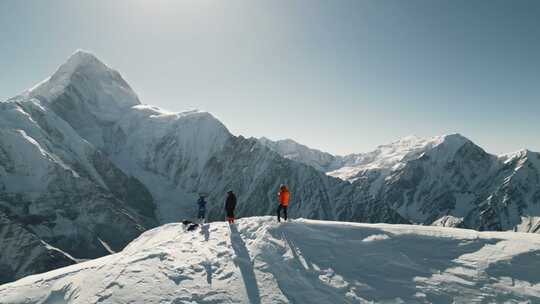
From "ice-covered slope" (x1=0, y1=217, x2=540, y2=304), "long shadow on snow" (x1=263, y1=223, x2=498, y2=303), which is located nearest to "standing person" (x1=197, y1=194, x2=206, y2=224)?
"ice-covered slope" (x1=0, y1=217, x2=540, y2=304)

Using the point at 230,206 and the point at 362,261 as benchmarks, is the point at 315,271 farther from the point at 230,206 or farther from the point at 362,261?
the point at 230,206

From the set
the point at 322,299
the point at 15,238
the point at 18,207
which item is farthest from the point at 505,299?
the point at 18,207

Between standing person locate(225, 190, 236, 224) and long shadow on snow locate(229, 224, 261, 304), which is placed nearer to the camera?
long shadow on snow locate(229, 224, 261, 304)

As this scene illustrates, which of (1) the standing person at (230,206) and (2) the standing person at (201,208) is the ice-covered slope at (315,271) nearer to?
(1) the standing person at (230,206)

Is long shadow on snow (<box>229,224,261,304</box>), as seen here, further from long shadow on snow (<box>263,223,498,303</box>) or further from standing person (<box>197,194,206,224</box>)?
standing person (<box>197,194,206,224</box>)

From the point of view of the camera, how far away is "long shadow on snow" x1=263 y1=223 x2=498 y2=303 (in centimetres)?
2028

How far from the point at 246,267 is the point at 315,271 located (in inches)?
157

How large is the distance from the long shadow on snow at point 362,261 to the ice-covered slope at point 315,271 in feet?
0.18

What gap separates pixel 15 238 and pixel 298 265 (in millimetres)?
159657

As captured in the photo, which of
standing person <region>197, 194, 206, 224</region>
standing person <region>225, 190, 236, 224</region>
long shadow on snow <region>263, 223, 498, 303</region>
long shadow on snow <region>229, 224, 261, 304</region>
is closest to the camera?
long shadow on snow <region>229, 224, 261, 304</region>

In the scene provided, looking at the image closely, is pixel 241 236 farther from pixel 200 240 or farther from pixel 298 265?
pixel 298 265

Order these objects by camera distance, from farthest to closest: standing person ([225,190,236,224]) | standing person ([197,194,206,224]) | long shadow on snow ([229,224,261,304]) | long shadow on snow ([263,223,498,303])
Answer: standing person ([197,194,206,224])
standing person ([225,190,236,224])
long shadow on snow ([263,223,498,303])
long shadow on snow ([229,224,261,304])

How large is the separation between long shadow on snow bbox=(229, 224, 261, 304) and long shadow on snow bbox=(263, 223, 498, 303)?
1.29 m

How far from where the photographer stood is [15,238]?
147375mm
